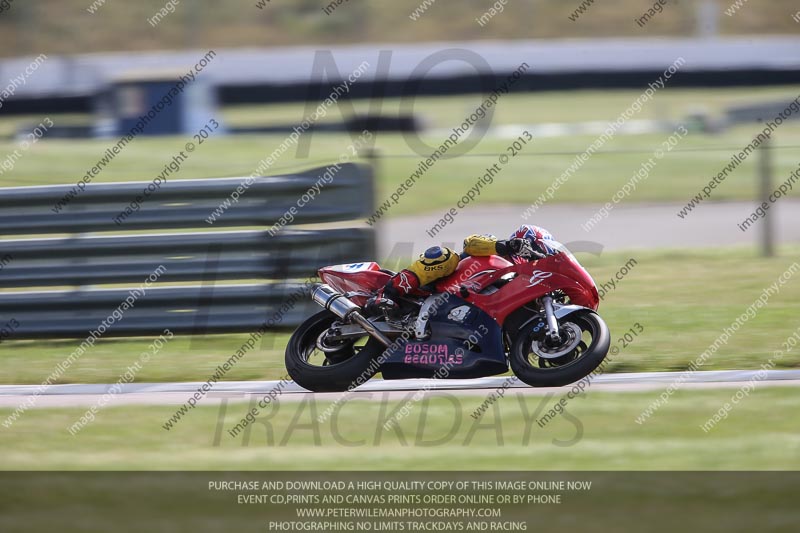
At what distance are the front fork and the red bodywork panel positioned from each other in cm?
8

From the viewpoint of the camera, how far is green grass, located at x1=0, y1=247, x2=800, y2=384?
789 cm

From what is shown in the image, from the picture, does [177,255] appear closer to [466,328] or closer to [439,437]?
[466,328]

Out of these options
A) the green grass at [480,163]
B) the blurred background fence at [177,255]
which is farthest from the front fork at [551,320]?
the green grass at [480,163]

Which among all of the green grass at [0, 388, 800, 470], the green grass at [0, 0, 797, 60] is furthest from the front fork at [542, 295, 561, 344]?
the green grass at [0, 0, 797, 60]

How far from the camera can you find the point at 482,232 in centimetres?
1511

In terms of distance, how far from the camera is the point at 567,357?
6.86m

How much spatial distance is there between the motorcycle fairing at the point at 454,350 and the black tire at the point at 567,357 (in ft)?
0.54

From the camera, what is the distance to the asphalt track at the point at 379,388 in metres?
7.00

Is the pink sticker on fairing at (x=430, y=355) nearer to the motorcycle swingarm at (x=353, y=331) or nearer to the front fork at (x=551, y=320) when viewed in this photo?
the motorcycle swingarm at (x=353, y=331)

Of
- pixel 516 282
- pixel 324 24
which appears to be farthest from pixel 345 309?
pixel 324 24
